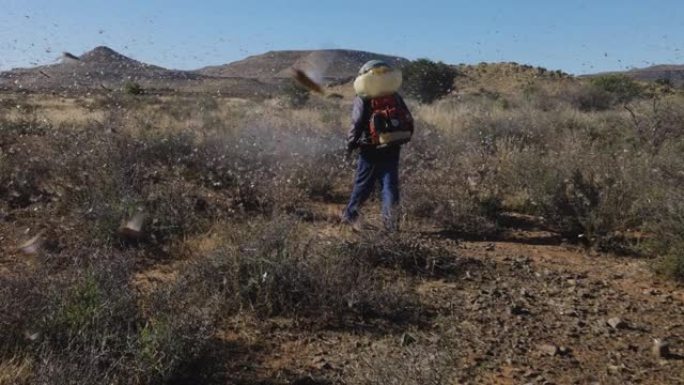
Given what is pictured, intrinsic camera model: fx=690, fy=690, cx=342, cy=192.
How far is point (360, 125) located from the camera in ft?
21.5

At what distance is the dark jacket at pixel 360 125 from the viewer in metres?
6.54

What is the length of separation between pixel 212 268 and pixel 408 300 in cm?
135

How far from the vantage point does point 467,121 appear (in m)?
14.7

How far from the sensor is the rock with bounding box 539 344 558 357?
407 centimetres

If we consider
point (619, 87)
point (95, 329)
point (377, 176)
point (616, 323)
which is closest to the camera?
point (95, 329)

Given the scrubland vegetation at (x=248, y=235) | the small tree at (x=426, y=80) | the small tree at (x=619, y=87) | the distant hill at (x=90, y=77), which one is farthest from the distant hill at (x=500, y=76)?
the scrubland vegetation at (x=248, y=235)

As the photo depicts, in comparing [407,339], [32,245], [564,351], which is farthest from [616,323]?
[32,245]

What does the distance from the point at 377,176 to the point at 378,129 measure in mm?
535

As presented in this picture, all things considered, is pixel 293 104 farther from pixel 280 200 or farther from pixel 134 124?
pixel 280 200

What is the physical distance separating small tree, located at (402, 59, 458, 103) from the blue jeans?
25.5 meters

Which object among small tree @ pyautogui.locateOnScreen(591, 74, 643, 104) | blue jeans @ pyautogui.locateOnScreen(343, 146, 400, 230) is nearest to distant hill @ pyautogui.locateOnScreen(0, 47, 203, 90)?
blue jeans @ pyautogui.locateOnScreen(343, 146, 400, 230)

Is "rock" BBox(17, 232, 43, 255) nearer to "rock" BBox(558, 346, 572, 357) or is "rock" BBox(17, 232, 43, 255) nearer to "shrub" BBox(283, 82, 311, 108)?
"rock" BBox(558, 346, 572, 357)

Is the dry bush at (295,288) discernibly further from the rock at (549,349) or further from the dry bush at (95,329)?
the rock at (549,349)

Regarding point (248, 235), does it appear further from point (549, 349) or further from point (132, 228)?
point (549, 349)
